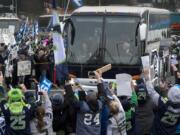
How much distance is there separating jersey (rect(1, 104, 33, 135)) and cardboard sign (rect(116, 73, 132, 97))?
1.57 metres

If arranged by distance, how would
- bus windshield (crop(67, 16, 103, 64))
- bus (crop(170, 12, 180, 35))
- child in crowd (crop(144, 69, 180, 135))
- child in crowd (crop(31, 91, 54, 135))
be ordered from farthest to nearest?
bus (crop(170, 12, 180, 35)) < bus windshield (crop(67, 16, 103, 64)) < child in crowd (crop(144, 69, 180, 135)) < child in crowd (crop(31, 91, 54, 135))

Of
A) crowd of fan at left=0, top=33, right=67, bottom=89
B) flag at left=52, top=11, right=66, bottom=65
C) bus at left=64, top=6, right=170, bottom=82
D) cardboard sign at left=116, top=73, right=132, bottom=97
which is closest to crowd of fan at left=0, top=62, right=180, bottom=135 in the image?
cardboard sign at left=116, top=73, right=132, bottom=97

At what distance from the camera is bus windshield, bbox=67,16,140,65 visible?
1633 cm

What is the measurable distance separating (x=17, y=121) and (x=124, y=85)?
1.86 metres

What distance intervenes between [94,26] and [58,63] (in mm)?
1500

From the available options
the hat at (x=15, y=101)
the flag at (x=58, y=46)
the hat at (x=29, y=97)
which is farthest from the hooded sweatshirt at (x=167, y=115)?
the flag at (x=58, y=46)

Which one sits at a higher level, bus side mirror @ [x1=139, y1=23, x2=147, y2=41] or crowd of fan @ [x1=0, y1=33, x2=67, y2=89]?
bus side mirror @ [x1=139, y1=23, x2=147, y2=41]

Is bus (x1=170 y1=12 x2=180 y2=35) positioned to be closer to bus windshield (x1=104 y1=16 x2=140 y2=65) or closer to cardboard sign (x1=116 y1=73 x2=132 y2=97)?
bus windshield (x1=104 y1=16 x2=140 y2=65)

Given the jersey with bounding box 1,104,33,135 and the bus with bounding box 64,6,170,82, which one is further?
the bus with bounding box 64,6,170,82

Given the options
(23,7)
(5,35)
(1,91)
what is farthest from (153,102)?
(23,7)

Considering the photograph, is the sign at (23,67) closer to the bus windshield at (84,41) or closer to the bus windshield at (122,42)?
the bus windshield at (84,41)

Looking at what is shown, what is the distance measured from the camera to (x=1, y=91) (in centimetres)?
1077

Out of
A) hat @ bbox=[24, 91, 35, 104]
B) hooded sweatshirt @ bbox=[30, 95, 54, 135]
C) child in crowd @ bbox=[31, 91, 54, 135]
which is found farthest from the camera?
hat @ bbox=[24, 91, 35, 104]

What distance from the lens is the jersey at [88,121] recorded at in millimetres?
9641
